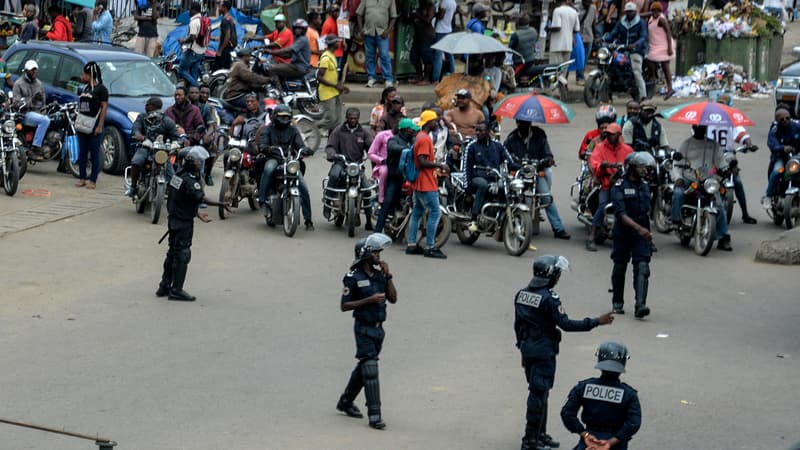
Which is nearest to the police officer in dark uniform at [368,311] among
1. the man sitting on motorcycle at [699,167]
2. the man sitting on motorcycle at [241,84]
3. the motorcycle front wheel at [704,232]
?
the motorcycle front wheel at [704,232]

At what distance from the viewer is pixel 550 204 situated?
57.8 ft

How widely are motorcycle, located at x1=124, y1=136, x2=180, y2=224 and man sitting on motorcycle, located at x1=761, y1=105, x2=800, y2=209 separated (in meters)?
7.79

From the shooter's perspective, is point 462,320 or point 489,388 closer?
point 489,388

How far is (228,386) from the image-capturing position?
1131 centimetres

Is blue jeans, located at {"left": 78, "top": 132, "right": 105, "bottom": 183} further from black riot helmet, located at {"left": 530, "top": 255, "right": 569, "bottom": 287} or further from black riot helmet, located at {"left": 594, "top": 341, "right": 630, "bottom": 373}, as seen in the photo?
black riot helmet, located at {"left": 594, "top": 341, "right": 630, "bottom": 373}

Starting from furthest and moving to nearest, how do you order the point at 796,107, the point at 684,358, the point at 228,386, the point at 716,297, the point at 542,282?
the point at 796,107
the point at 716,297
the point at 684,358
the point at 228,386
the point at 542,282

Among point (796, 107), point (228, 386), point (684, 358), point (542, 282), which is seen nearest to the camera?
point (542, 282)

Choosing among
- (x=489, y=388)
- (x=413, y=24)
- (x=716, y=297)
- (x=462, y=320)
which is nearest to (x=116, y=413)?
(x=489, y=388)

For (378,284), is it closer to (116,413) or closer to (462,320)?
(116,413)

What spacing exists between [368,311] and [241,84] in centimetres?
1372

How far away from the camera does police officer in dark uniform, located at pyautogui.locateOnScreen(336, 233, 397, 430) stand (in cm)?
1042

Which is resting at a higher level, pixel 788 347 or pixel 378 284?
pixel 378 284

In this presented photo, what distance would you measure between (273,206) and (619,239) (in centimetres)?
532

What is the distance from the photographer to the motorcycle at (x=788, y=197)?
18.1m
